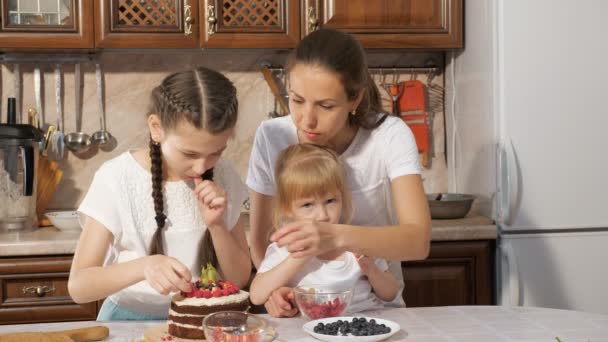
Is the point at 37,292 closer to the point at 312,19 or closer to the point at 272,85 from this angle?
the point at 272,85

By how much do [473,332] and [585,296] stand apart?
5.34 feet

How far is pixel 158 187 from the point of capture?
1873 mm

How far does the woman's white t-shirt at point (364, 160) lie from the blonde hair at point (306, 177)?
74 mm

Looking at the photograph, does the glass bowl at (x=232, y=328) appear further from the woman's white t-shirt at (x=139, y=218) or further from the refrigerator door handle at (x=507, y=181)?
the refrigerator door handle at (x=507, y=181)

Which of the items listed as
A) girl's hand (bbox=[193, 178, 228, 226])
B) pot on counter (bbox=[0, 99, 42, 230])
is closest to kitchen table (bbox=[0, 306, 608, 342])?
girl's hand (bbox=[193, 178, 228, 226])

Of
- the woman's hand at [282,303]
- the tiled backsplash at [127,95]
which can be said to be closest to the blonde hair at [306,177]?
the woman's hand at [282,303]

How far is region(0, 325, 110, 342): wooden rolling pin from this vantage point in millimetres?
1468

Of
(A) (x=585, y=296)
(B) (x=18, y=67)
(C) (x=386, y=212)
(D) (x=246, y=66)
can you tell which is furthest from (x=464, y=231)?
(B) (x=18, y=67)

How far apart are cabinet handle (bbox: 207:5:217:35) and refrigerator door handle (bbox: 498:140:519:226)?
46.2 inches

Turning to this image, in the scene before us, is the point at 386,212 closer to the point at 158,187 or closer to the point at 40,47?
the point at 158,187

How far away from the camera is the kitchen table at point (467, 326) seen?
1.55m

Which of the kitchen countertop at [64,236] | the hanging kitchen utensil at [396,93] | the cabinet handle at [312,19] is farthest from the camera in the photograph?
the hanging kitchen utensil at [396,93]

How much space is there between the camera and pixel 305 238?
1.63 metres

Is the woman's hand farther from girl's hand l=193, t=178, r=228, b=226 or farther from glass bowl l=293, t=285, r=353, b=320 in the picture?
girl's hand l=193, t=178, r=228, b=226
